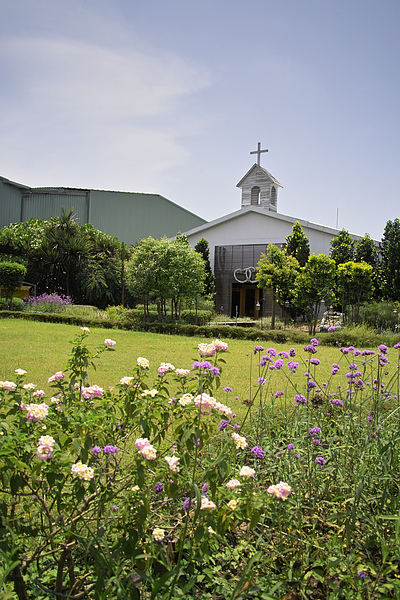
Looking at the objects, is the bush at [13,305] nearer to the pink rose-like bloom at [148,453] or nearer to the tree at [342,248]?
the tree at [342,248]

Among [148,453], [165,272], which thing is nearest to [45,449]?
[148,453]

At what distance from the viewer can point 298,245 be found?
65.4 ft

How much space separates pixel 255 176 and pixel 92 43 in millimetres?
19041

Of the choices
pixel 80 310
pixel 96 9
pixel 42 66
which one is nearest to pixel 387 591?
pixel 96 9

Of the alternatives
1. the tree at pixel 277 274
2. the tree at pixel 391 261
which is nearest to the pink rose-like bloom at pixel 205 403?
the tree at pixel 277 274

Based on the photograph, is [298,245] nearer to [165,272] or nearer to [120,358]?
[165,272]

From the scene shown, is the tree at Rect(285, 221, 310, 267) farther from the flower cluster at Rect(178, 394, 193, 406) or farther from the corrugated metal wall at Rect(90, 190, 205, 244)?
the flower cluster at Rect(178, 394, 193, 406)

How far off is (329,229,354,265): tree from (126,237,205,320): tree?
6.10 metres

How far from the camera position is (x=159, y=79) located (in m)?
7.04

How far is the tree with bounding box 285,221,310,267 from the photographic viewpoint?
1955 centimetres

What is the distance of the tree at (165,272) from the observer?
16062mm

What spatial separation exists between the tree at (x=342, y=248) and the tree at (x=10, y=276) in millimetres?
13148

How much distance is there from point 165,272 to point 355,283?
6830 mm

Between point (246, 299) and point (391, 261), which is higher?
point (391, 261)
